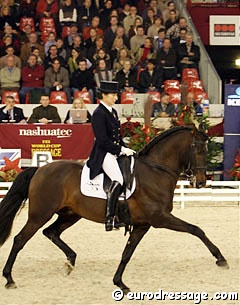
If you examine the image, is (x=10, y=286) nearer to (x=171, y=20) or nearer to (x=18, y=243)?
(x=18, y=243)

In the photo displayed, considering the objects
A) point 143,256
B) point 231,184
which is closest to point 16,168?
point 231,184

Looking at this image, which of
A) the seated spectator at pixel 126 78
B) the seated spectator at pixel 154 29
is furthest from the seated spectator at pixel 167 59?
the seated spectator at pixel 154 29

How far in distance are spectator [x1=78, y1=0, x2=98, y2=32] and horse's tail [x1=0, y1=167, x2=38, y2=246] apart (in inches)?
426

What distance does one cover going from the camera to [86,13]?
1855 centimetres

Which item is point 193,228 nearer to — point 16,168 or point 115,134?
point 115,134

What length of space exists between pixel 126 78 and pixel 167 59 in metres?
1.09

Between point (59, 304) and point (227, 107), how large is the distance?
291 inches

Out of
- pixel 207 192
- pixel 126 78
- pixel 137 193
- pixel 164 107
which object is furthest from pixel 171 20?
pixel 137 193

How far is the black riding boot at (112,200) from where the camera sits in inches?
299

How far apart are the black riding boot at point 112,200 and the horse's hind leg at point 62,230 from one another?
0.64 m

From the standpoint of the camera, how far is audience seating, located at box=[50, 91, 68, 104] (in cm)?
1591

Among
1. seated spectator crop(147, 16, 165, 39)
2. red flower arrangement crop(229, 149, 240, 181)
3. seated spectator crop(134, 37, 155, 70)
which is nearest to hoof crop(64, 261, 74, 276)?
red flower arrangement crop(229, 149, 240, 181)

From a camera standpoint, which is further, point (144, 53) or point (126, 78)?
point (144, 53)

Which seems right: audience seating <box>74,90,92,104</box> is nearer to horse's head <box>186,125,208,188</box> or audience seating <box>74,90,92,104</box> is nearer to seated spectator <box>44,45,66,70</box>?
seated spectator <box>44,45,66,70</box>
